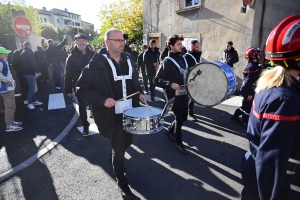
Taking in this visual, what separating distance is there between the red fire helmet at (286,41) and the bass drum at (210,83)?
73.7 inches

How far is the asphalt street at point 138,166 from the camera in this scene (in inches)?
106

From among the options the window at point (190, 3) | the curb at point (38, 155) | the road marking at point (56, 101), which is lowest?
the curb at point (38, 155)

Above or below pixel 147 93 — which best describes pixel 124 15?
above

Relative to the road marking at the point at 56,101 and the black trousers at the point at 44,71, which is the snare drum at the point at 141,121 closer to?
the road marking at the point at 56,101

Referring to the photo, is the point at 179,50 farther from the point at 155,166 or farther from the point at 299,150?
the point at 299,150

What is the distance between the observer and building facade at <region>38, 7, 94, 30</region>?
69062 mm

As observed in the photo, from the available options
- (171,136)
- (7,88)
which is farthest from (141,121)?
(7,88)

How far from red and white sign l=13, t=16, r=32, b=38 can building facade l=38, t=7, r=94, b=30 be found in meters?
68.0

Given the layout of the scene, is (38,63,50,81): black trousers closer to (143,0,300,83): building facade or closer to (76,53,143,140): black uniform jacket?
(143,0,300,83): building facade

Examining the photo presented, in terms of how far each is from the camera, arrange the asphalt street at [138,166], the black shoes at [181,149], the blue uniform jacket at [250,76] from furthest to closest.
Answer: the blue uniform jacket at [250,76]
the black shoes at [181,149]
the asphalt street at [138,166]

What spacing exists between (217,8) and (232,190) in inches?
325

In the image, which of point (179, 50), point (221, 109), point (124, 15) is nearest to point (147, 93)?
point (221, 109)

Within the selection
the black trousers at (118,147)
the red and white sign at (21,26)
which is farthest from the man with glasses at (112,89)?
the red and white sign at (21,26)

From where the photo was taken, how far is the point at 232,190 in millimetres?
2686
